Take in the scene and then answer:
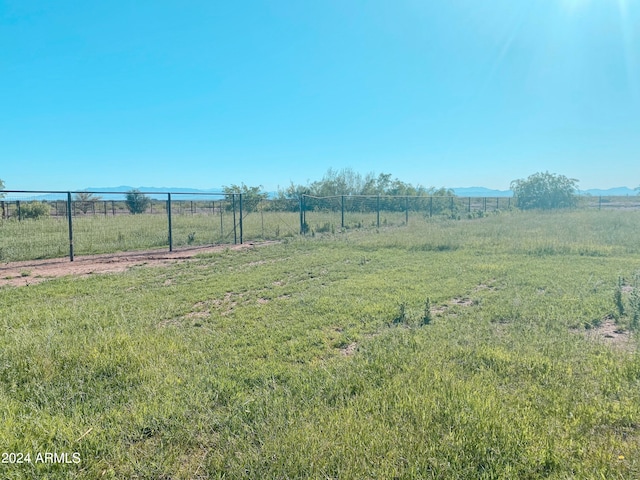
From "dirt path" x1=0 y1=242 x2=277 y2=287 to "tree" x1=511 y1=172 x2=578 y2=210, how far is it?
3530cm

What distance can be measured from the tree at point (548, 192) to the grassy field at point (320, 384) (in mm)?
34960

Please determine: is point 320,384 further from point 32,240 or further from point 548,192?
point 548,192

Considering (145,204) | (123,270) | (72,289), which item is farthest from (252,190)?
(72,289)

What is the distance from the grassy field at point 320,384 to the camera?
2162 millimetres

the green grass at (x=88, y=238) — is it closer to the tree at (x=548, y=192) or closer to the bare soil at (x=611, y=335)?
the bare soil at (x=611, y=335)

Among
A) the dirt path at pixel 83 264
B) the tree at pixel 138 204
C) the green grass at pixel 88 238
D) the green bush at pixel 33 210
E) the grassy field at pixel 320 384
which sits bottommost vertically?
the grassy field at pixel 320 384

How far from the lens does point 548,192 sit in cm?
3591

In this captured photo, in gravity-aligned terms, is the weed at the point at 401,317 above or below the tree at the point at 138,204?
below

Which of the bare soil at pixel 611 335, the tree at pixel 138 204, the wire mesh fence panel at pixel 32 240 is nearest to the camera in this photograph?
the bare soil at pixel 611 335

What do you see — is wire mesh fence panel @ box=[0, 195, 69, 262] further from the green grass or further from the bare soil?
the bare soil

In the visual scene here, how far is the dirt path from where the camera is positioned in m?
7.58


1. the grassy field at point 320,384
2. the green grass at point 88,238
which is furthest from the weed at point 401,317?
the green grass at point 88,238

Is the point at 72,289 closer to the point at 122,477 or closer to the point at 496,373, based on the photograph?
the point at 122,477

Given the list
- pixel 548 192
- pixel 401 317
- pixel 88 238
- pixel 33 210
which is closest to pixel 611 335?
pixel 401 317
